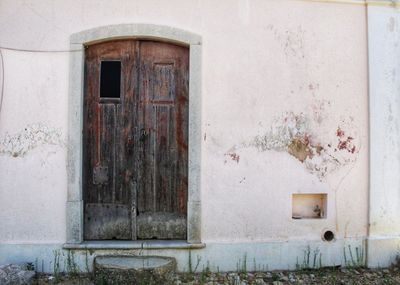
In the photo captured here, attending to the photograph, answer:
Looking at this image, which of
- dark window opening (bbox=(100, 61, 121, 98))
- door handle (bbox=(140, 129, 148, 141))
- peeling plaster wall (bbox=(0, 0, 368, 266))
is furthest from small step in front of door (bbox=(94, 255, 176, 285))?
dark window opening (bbox=(100, 61, 121, 98))

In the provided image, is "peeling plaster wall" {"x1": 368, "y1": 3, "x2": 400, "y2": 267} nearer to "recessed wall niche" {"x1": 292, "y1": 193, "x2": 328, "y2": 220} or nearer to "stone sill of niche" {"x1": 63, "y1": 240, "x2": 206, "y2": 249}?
"recessed wall niche" {"x1": 292, "y1": 193, "x2": 328, "y2": 220}

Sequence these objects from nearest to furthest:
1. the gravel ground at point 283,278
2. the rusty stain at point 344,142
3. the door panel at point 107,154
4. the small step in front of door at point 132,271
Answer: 1. the small step in front of door at point 132,271
2. the gravel ground at point 283,278
3. the door panel at point 107,154
4. the rusty stain at point 344,142

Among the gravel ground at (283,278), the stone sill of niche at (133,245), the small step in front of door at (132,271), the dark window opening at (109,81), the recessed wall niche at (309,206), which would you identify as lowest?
the gravel ground at (283,278)

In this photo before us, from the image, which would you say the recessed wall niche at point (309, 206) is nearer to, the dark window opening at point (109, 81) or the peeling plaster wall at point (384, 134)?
the peeling plaster wall at point (384, 134)

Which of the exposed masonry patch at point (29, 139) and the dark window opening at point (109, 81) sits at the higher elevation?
the dark window opening at point (109, 81)

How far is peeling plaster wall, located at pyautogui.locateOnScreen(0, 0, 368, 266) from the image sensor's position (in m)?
4.81

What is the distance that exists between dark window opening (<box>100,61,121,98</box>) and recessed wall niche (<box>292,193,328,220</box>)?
265 cm

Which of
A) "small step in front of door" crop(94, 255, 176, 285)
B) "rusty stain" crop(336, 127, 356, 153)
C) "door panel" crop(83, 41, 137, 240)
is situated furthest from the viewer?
"rusty stain" crop(336, 127, 356, 153)

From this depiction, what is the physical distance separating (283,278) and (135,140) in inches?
97.2

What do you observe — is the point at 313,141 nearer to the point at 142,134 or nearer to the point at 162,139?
the point at 162,139

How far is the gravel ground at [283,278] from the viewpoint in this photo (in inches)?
183

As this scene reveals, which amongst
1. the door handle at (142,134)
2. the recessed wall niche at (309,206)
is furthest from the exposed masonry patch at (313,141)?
the door handle at (142,134)

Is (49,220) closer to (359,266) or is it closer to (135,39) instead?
(135,39)

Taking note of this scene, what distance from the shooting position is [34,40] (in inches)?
190
